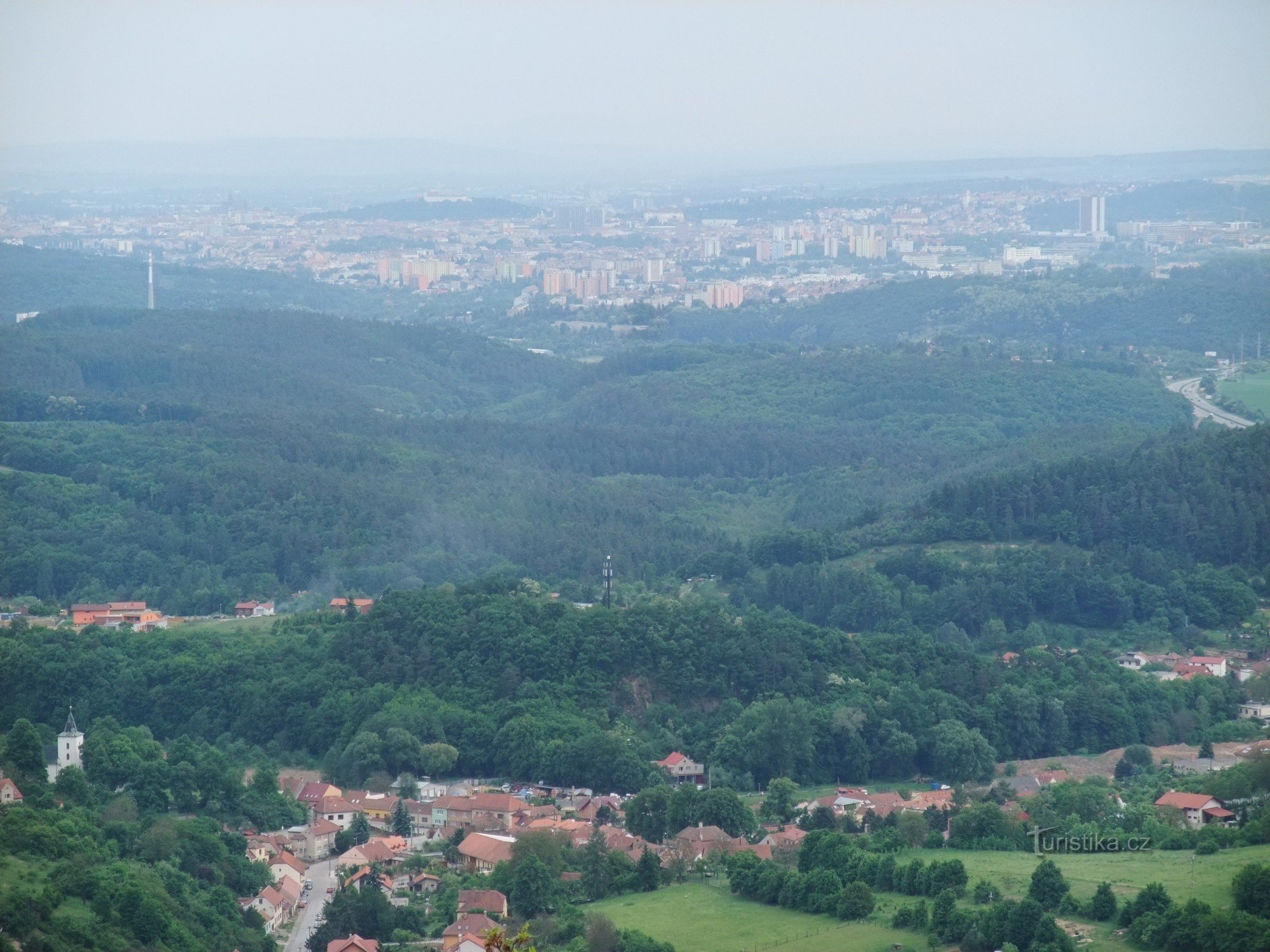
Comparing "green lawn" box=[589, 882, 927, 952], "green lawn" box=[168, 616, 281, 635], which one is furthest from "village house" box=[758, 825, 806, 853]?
"green lawn" box=[168, 616, 281, 635]

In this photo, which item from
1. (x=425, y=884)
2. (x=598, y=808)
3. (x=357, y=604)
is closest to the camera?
(x=425, y=884)

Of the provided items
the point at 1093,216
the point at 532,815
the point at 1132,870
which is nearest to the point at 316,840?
the point at 532,815

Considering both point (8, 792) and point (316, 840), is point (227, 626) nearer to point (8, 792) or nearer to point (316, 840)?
point (316, 840)

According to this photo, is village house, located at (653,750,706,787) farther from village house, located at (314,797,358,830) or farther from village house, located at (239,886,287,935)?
village house, located at (239,886,287,935)

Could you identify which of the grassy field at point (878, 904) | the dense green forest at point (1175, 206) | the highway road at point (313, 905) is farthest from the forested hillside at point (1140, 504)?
the dense green forest at point (1175, 206)

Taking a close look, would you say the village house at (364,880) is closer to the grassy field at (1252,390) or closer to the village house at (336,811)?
the village house at (336,811)
